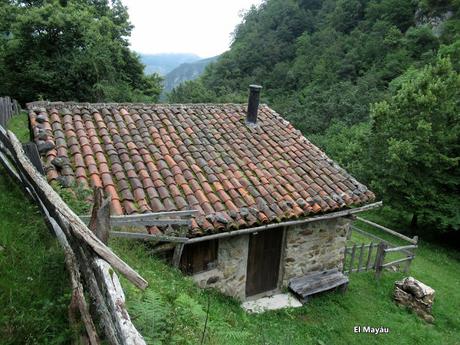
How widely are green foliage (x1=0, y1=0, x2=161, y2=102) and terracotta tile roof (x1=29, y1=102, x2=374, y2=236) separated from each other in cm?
1141

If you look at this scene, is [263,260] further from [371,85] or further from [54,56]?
[371,85]

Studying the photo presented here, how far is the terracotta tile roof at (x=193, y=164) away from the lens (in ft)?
19.5

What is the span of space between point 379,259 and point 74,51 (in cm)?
1675

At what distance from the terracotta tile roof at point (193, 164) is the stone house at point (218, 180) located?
0.02 meters

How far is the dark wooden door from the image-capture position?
7.29 metres

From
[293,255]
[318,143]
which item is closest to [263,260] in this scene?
[293,255]

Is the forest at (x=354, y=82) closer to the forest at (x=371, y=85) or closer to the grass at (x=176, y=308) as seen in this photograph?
the forest at (x=371, y=85)

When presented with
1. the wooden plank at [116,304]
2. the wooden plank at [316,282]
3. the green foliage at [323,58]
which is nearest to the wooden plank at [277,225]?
the wooden plank at [316,282]

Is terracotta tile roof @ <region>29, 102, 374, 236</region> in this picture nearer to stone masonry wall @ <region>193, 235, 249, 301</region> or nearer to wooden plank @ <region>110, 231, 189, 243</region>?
wooden plank @ <region>110, 231, 189, 243</region>

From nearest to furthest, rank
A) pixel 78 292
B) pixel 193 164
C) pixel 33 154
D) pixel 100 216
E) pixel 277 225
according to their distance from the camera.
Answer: pixel 78 292, pixel 100 216, pixel 33 154, pixel 277 225, pixel 193 164

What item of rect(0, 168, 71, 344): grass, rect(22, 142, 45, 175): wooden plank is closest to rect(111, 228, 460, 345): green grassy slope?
rect(0, 168, 71, 344): grass

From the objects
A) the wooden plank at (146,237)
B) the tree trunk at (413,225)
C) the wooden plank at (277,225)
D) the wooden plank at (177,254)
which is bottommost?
the tree trunk at (413,225)

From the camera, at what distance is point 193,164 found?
7.01 m

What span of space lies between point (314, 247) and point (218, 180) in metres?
2.83
